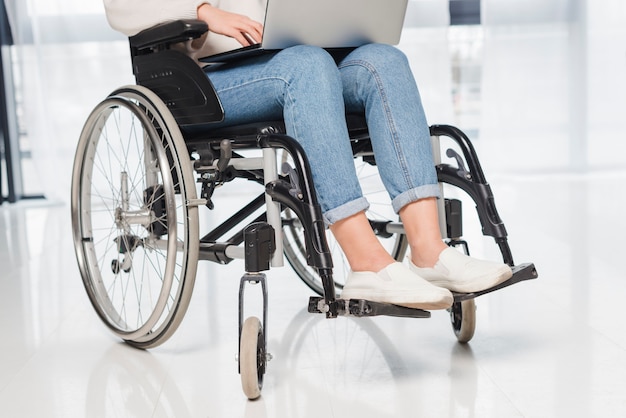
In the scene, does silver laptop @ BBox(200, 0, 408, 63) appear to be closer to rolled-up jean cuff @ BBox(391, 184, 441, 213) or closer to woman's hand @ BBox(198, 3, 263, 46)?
woman's hand @ BBox(198, 3, 263, 46)

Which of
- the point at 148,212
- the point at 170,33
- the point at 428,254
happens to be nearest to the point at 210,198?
the point at 148,212

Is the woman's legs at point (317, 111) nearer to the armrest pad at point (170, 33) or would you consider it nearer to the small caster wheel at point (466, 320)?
the armrest pad at point (170, 33)

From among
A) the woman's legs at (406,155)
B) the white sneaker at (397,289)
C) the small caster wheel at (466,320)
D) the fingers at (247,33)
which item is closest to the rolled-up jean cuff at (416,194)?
the woman's legs at (406,155)

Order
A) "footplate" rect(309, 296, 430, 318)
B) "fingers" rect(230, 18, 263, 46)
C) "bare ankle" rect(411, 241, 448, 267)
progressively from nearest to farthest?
"footplate" rect(309, 296, 430, 318), "bare ankle" rect(411, 241, 448, 267), "fingers" rect(230, 18, 263, 46)

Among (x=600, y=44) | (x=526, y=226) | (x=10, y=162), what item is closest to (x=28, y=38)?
(x=10, y=162)

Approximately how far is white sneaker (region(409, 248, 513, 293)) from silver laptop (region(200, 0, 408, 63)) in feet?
1.36

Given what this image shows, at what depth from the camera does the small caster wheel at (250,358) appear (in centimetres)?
125

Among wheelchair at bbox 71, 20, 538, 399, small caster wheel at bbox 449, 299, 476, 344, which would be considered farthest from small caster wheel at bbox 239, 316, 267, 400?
small caster wheel at bbox 449, 299, 476, 344

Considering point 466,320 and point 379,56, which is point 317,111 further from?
point 466,320

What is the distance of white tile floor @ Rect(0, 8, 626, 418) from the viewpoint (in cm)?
126

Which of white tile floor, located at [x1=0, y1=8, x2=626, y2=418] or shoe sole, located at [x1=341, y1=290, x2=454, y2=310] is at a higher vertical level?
shoe sole, located at [x1=341, y1=290, x2=454, y2=310]

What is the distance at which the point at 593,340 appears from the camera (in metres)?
1.52

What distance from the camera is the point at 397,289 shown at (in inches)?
48.8

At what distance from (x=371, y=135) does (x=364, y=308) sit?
A: 0.32 m
